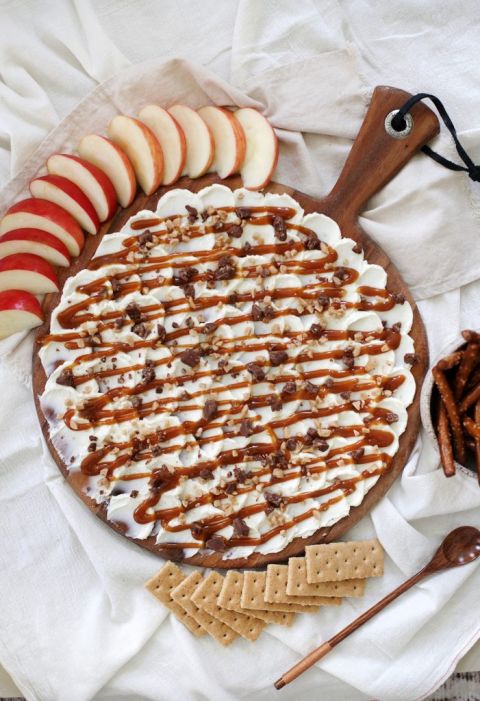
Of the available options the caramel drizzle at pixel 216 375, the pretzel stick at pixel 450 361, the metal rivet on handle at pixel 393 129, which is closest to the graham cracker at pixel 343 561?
the caramel drizzle at pixel 216 375

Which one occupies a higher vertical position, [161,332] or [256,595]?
[161,332]

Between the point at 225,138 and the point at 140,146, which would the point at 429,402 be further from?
the point at 140,146

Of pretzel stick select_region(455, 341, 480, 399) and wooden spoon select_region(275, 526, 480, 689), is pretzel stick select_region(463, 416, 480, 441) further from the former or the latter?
wooden spoon select_region(275, 526, 480, 689)

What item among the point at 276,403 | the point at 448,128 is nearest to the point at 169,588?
the point at 276,403

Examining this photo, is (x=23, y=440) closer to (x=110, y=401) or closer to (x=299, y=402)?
(x=110, y=401)

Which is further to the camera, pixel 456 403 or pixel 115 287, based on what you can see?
pixel 115 287

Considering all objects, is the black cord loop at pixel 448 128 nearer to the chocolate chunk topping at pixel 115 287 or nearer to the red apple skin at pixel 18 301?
the chocolate chunk topping at pixel 115 287
